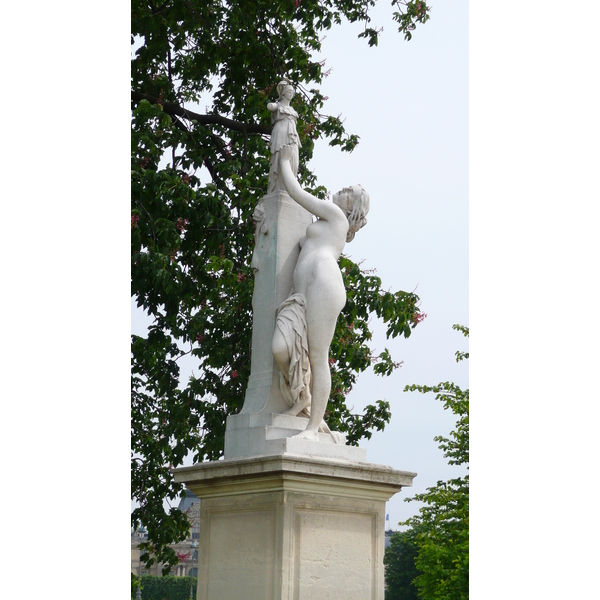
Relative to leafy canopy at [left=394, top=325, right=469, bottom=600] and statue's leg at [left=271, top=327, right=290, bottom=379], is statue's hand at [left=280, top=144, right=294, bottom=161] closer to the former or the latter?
statue's leg at [left=271, top=327, right=290, bottom=379]

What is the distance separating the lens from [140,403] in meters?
11.1

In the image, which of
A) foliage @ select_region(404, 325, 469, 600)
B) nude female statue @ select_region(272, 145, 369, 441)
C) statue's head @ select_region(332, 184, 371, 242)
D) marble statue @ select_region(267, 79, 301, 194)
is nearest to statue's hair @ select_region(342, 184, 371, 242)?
statue's head @ select_region(332, 184, 371, 242)

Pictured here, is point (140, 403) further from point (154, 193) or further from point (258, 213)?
point (258, 213)

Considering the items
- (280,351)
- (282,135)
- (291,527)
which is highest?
(282,135)

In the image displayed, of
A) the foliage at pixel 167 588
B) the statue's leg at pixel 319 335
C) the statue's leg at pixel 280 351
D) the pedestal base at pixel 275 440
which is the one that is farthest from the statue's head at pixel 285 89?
the foliage at pixel 167 588

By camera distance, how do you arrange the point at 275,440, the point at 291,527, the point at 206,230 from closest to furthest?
the point at 291,527 → the point at 275,440 → the point at 206,230

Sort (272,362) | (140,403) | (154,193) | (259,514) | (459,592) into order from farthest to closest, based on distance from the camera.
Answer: (459,592) < (140,403) < (154,193) < (272,362) < (259,514)

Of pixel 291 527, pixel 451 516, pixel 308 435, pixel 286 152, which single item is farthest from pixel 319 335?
pixel 451 516

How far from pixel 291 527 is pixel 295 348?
112 centimetres

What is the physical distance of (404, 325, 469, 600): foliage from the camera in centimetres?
2033

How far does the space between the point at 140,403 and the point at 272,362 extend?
5.30 metres

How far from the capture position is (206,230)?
33.8ft

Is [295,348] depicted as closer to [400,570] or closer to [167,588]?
[400,570]

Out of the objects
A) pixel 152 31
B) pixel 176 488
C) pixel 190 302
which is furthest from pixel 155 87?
pixel 176 488
